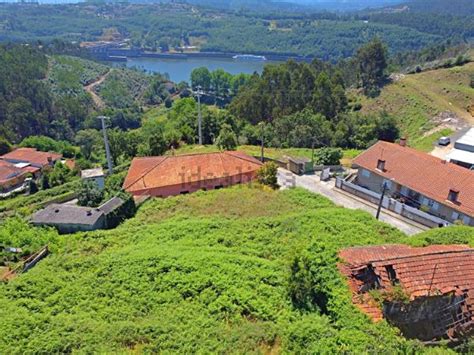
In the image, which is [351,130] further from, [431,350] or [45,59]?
[45,59]

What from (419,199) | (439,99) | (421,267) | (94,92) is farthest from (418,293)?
(94,92)

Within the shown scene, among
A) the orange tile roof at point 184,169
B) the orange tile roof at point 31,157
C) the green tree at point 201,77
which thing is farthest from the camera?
the green tree at point 201,77

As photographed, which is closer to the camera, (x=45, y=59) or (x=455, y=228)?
(x=455, y=228)

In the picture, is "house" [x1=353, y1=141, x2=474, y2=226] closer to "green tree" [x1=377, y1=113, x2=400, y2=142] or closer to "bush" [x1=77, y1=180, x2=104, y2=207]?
"green tree" [x1=377, y1=113, x2=400, y2=142]

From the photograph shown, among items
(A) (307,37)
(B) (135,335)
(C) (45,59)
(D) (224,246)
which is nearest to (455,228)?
(D) (224,246)

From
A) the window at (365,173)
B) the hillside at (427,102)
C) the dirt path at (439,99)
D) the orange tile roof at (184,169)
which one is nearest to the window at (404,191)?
the window at (365,173)

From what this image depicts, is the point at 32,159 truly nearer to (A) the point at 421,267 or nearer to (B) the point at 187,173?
(B) the point at 187,173

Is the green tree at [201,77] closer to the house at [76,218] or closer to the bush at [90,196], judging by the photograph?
the bush at [90,196]
